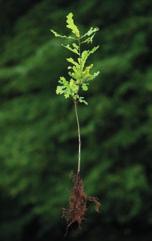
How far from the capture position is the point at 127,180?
5652 millimetres

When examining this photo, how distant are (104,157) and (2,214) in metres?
1.80

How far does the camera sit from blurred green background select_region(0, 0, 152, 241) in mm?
5887

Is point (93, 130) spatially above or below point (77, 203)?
above

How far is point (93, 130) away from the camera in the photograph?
5898 millimetres

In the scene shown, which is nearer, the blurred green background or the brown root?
the brown root

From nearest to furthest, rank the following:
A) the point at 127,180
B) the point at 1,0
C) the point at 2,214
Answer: the point at 127,180 → the point at 2,214 → the point at 1,0

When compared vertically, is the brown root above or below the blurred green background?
below

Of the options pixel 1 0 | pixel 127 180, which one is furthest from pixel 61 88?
pixel 1 0

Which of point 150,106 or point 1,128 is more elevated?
point 1,128

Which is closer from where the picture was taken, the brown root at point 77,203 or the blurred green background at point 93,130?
the brown root at point 77,203

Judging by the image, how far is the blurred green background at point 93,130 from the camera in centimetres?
589

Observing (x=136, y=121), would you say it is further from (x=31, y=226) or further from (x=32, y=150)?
(x=31, y=226)

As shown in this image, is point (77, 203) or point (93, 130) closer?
point (77, 203)

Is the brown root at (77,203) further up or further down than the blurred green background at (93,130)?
further down
